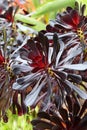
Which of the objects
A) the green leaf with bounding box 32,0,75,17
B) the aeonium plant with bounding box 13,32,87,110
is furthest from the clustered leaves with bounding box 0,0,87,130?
the green leaf with bounding box 32,0,75,17

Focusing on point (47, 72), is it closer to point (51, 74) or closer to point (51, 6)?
point (51, 74)

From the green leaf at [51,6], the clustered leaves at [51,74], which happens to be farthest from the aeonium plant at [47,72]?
the green leaf at [51,6]

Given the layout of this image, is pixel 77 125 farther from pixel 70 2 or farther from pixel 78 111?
pixel 70 2

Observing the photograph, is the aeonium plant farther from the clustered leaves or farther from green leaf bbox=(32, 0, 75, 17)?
green leaf bbox=(32, 0, 75, 17)

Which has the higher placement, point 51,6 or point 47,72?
point 51,6

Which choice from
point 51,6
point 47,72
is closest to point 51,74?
point 47,72

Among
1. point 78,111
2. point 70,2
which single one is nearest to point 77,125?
point 78,111

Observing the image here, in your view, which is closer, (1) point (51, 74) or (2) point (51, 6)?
(1) point (51, 74)

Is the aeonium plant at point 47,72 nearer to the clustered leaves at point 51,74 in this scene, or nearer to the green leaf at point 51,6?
the clustered leaves at point 51,74
